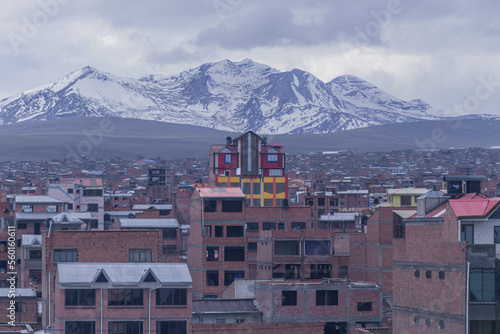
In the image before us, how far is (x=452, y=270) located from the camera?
2079 inches

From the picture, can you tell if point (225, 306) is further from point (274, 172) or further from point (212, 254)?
point (274, 172)

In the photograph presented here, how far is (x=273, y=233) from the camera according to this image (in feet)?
307

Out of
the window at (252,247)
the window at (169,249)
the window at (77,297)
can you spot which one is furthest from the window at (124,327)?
the window at (169,249)

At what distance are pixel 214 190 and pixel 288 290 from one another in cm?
2709

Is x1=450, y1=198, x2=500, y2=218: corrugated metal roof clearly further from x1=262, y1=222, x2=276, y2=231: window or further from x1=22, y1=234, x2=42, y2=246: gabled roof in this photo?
x1=262, y1=222, x2=276, y2=231: window

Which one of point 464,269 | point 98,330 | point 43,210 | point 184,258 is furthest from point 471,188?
point 43,210

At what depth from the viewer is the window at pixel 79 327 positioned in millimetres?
69000

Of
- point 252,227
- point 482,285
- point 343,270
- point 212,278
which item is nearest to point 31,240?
point 212,278

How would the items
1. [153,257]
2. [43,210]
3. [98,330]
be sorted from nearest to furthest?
[98,330], [153,257], [43,210]

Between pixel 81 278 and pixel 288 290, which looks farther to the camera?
→ pixel 288 290

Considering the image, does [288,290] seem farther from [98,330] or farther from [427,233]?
[427,233]

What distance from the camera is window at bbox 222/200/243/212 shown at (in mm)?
98875

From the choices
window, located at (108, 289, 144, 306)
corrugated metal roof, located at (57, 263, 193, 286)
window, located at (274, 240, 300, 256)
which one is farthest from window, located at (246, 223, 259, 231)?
window, located at (108, 289, 144, 306)

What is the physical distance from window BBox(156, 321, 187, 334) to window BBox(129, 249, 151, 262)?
42.2 feet
